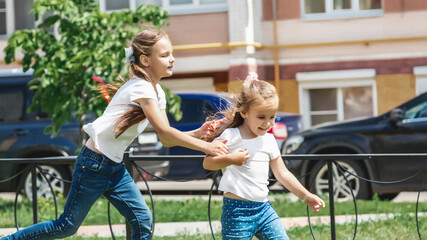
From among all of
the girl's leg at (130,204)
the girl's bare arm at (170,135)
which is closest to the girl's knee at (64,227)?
the girl's leg at (130,204)

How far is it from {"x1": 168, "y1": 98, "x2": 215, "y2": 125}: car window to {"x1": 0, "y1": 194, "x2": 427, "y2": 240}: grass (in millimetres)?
2042

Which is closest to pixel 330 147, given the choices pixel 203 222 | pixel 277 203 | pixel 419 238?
pixel 277 203

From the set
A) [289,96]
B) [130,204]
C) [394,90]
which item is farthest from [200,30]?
[130,204]

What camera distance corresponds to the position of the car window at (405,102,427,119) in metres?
9.66

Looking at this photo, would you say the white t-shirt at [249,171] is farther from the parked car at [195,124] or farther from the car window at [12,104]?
the car window at [12,104]

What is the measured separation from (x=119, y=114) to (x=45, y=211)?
4.73 meters

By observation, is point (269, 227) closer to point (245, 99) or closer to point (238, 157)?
point (238, 157)

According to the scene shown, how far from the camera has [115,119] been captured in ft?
15.0

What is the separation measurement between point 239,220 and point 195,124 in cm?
713

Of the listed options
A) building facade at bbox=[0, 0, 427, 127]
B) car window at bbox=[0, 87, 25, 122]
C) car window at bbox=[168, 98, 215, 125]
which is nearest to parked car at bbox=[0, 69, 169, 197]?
car window at bbox=[0, 87, 25, 122]

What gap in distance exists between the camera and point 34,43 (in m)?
9.35

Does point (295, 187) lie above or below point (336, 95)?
above

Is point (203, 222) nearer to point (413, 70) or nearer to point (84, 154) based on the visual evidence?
point (84, 154)

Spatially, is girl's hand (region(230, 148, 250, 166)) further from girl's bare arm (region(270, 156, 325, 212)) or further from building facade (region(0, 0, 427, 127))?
building facade (region(0, 0, 427, 127))
